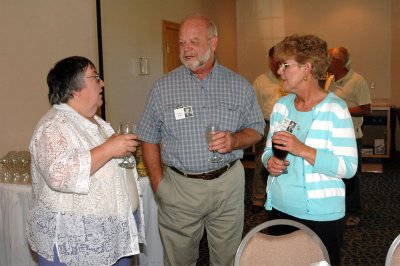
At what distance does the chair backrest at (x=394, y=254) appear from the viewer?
1.58 meters

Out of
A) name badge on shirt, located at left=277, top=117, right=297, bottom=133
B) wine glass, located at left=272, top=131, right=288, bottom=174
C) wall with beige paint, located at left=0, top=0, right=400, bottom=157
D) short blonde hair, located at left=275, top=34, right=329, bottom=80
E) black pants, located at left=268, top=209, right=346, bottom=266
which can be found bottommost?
black pants, located at left=268, top=209, right=346, bottom=266

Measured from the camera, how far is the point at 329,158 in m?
1.87

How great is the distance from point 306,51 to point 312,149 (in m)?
0.47

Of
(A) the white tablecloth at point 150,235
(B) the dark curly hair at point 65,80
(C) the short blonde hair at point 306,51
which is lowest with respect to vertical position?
(A) the white tablecloth at point 150,235

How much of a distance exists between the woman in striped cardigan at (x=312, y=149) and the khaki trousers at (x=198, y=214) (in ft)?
1.41

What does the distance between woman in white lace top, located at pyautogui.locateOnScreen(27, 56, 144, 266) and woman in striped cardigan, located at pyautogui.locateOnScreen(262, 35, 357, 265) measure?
29.5 inches

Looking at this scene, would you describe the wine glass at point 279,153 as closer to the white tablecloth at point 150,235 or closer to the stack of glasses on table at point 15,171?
the white tablecloth at point 150,235

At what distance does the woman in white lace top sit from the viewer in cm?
180

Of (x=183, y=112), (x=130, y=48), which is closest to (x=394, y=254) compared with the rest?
(x=183, y=112)

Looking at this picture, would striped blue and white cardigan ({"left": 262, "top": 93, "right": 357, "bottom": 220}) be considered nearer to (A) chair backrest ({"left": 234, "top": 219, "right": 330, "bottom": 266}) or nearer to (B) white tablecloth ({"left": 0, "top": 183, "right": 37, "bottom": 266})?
(A) chair backrest ({"left": 234, "top": 219, "right": 330, "bottom": 266})

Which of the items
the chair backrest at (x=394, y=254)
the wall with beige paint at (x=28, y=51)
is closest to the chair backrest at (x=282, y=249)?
the chair backrest at (x=394, y=254)

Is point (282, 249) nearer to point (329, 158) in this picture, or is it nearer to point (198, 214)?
point (329, 158)

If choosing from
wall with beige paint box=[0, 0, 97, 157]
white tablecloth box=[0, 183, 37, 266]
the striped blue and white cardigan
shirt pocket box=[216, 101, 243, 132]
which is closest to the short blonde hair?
the striped blue and white cardigan

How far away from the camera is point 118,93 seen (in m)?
4.93
